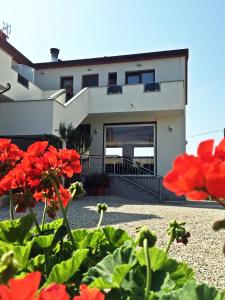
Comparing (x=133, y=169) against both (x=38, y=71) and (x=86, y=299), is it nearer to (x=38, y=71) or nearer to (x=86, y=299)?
(x=38, y=71)

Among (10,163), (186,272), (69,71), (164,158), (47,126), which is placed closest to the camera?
(186,272)

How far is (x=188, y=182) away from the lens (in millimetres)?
542

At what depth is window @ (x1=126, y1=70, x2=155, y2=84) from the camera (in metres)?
16.1

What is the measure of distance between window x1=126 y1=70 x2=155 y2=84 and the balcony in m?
1.46

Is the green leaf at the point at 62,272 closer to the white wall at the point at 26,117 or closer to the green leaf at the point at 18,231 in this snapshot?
the green leaf at the point at 18,231

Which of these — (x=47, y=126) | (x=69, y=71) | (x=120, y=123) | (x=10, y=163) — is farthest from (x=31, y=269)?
(x=69, y=71)

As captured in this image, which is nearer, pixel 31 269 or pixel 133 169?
pixel 31 269

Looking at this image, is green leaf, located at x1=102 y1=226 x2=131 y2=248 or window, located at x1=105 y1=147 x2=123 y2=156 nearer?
green leaf, located at x1=102 y1=226 x2=131 y2=248

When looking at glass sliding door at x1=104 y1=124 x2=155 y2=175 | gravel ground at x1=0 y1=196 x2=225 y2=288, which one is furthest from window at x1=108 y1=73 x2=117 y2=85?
gravel ground at x1=0 y1=196 x2=225 y2=288

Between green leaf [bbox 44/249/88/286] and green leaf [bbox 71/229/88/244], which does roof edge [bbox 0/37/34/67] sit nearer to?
green leaf [bbox 71/229/88/244]

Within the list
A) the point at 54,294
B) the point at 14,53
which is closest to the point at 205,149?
the point at 54,294

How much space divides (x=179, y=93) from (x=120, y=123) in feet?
10.1

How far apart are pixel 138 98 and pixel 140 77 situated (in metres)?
2.07

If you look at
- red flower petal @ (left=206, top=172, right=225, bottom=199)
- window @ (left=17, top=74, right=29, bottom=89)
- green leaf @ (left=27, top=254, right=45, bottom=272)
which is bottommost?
green leaf @ (left=27, top=254, right=45, bottom=272)
